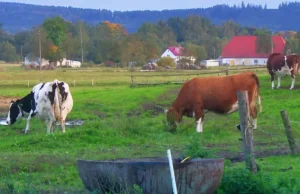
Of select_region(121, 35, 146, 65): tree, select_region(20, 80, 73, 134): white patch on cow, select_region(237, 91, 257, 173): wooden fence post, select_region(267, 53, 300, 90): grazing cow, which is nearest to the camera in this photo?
select_region(237, 91, 257, 173): wooden fence post

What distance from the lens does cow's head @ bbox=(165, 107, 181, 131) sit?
22078 mm

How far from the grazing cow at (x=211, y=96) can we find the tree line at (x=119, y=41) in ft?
→ 174

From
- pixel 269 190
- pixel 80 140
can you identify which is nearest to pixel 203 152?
pixel 269 190

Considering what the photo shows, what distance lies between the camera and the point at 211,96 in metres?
22.8

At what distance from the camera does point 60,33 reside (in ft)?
324

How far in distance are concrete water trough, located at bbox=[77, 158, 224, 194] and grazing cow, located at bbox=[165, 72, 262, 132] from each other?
11524mm

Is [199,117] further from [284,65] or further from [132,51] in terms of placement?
[132,51]

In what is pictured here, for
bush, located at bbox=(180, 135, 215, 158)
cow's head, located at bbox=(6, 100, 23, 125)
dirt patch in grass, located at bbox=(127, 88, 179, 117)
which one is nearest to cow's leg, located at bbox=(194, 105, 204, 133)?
dirt patch in grass, located at bbox=(127, 88, 179, 117)

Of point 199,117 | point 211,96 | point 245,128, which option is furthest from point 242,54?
point 245,128

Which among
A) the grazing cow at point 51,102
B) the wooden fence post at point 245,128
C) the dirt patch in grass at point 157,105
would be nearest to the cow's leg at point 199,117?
the grazing cow at point 51,102

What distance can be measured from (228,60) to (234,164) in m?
103

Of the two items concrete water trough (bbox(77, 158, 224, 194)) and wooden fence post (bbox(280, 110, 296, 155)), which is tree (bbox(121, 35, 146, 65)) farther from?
concrete water trough (bbox(77, 158, 224, 194))

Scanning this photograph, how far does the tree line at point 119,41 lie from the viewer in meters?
94.7

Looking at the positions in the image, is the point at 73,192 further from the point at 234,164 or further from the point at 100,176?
the point at 234,164
